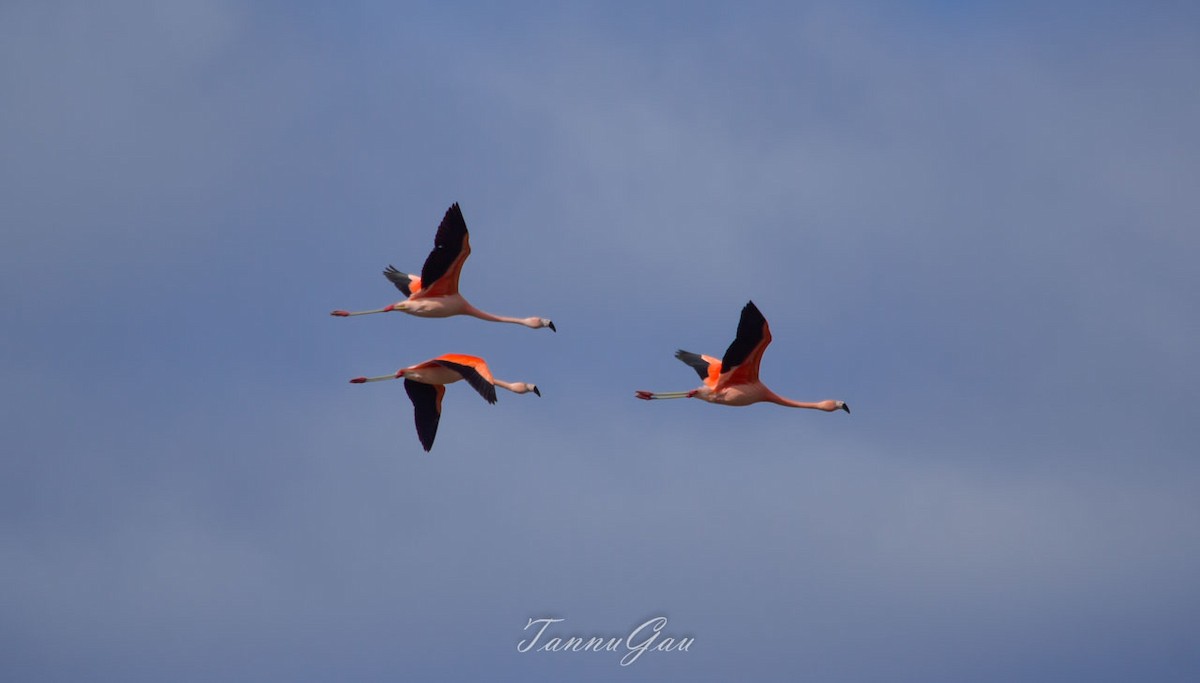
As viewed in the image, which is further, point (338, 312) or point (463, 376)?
point (338, 312)

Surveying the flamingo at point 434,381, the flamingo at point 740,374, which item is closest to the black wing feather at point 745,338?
the flamingo at point 740,374

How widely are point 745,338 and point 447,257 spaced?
17.4ft

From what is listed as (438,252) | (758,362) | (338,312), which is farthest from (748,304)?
(338,312)

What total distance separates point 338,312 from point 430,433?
3.31m

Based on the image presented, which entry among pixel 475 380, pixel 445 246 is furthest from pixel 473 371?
pixel 445 246

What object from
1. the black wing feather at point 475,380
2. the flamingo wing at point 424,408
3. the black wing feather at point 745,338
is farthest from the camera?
the flamingo wing at point 424,408

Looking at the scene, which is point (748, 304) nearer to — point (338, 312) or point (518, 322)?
point (518, 322)

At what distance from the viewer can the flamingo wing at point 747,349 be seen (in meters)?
39.6

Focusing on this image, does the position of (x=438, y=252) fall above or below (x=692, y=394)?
above

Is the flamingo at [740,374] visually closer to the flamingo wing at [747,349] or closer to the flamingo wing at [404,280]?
the flamingo wing at [747,349]

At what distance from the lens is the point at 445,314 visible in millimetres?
42562

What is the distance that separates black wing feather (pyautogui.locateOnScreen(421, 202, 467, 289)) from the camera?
4062 cm

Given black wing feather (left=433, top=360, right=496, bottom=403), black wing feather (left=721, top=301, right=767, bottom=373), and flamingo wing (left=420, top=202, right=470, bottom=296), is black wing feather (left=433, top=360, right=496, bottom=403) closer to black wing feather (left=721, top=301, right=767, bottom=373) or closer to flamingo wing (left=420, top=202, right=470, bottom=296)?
flamingo wing (left=420, top=202, right=470, bottom=296)

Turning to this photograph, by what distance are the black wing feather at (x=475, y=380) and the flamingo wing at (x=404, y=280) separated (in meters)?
3.06
